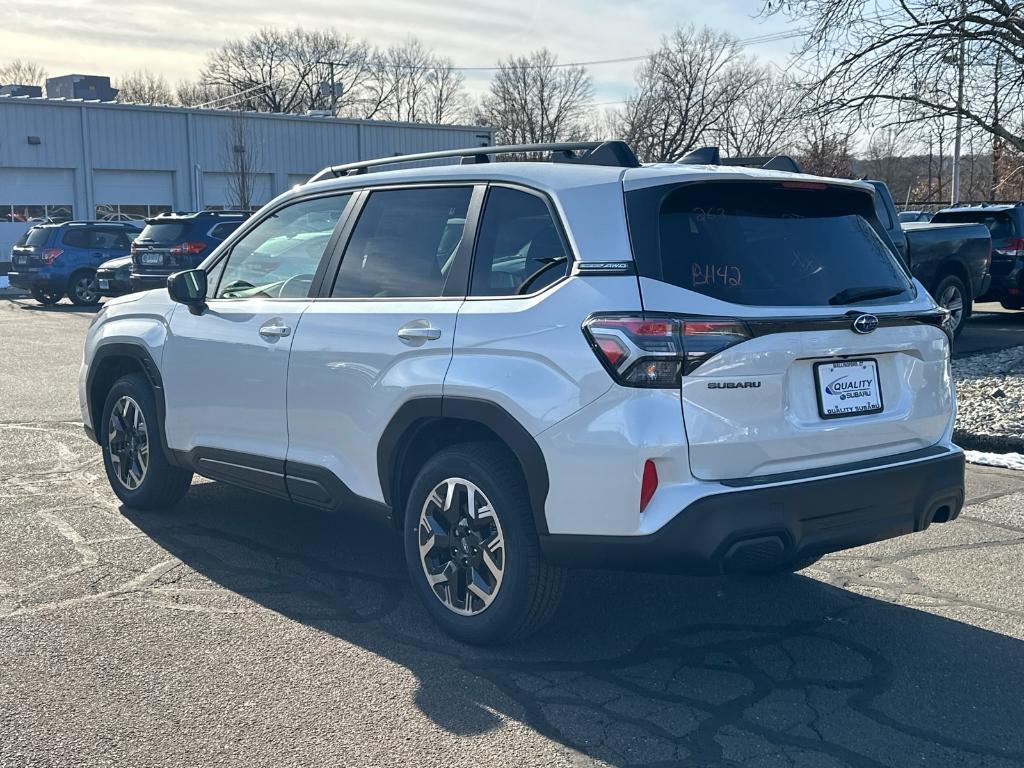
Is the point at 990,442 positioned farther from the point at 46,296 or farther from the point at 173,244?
the point at 46,296

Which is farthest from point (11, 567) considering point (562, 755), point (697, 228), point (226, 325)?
point (697, 228)

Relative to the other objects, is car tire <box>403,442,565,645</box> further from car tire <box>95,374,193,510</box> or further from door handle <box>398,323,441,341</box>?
car tire <box>95,374,193,510</box>

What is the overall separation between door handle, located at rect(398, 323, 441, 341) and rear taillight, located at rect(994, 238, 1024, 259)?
50.0 feet

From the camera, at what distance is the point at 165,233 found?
19.8 meters

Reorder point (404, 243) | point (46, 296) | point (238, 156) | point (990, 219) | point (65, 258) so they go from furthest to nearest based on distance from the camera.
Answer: point (238, 156), point (46, 296), point (65, 258), point (990, 219), point (404, 243)

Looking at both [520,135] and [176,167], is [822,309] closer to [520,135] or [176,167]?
[176,167]

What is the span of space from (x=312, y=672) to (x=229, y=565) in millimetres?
1428

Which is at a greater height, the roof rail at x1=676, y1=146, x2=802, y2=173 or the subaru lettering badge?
the roof rail at x1=676, y1=146, x2=802, y2=173

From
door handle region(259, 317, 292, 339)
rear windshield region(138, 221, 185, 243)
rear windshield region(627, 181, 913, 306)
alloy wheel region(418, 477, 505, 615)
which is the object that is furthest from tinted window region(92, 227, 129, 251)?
rear windshield region(627, 181, 913, 306)

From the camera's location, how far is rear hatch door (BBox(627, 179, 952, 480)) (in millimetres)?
3707

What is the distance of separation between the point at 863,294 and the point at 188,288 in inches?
125

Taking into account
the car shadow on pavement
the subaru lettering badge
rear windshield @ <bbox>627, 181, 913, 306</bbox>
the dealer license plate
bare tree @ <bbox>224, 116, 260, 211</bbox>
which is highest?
bare tree @ <bbox>224, 116, 260, 211</bbox>

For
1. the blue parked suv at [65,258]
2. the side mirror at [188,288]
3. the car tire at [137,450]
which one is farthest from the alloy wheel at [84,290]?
the side mirror at [188,288]

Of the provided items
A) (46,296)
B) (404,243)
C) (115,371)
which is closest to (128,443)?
(115,371)
